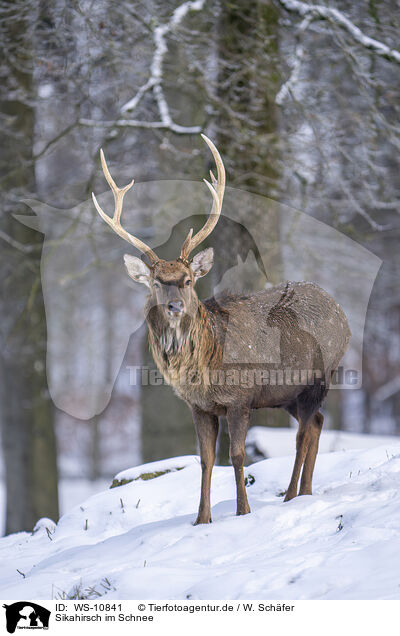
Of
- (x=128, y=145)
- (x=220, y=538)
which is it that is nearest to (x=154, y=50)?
(x=128, y=145)

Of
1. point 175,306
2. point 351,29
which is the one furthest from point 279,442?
point 351,29

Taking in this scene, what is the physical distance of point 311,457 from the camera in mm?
5469

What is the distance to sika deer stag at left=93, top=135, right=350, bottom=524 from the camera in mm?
4984

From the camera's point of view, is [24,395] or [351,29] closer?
[351,29]

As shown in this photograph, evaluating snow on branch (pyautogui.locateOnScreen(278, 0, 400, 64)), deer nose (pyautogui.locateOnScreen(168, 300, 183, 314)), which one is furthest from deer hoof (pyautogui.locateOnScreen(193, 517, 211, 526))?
snow on branch (pyautogui.locateOnScreen(278, 0, 400, 64))

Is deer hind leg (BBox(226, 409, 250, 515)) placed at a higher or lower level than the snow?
higher

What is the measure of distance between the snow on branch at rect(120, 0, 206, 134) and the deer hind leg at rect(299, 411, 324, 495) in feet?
12.2

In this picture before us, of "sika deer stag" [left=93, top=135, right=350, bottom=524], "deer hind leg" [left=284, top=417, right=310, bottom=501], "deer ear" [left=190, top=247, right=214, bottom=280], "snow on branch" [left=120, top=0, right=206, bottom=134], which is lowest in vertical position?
"deer hind leg" [left=284, top=417, right=310, bottom=501]

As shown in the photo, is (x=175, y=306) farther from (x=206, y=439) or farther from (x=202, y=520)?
(x=202, y=520)

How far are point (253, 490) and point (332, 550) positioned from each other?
199 centimetres

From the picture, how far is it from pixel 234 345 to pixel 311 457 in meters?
1.12

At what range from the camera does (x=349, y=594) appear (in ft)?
11.4
